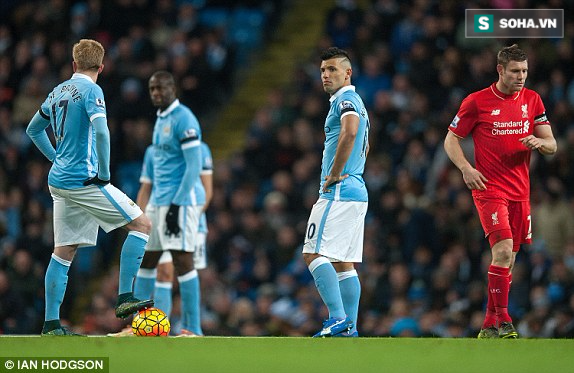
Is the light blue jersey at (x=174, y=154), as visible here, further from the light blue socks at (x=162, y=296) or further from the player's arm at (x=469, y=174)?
the player's arm at (x=469, y=174)

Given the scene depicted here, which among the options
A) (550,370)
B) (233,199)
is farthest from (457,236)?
(550,370)

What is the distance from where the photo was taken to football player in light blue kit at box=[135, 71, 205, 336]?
1141 centimetres

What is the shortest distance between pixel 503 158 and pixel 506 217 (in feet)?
1.74

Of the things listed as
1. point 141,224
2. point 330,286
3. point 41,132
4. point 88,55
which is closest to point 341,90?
point 330,286

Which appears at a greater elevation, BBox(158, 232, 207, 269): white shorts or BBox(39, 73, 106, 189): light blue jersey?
BBox(39, 73, 106, 189): light blue jersey

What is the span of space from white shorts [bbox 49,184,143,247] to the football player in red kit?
2969 millimetres

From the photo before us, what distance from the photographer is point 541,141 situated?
31.7 ft

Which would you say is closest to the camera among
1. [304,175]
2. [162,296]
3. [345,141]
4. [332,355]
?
[332,355]

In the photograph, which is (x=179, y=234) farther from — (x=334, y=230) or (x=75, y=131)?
(x=334, y=230)

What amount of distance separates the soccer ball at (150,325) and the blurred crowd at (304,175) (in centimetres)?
528

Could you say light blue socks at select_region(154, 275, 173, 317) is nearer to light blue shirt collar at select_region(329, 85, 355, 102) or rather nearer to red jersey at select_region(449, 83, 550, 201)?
light blue shirt collar at select_region(329, 85, 355, 102)

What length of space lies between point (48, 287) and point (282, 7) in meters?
13.8

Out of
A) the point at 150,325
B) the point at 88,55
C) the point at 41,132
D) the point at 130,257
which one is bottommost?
the point at 150,325

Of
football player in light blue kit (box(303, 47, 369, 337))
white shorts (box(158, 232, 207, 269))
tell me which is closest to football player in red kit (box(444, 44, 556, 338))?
football player in light blue kit (box(303, 47, 369, 337))
